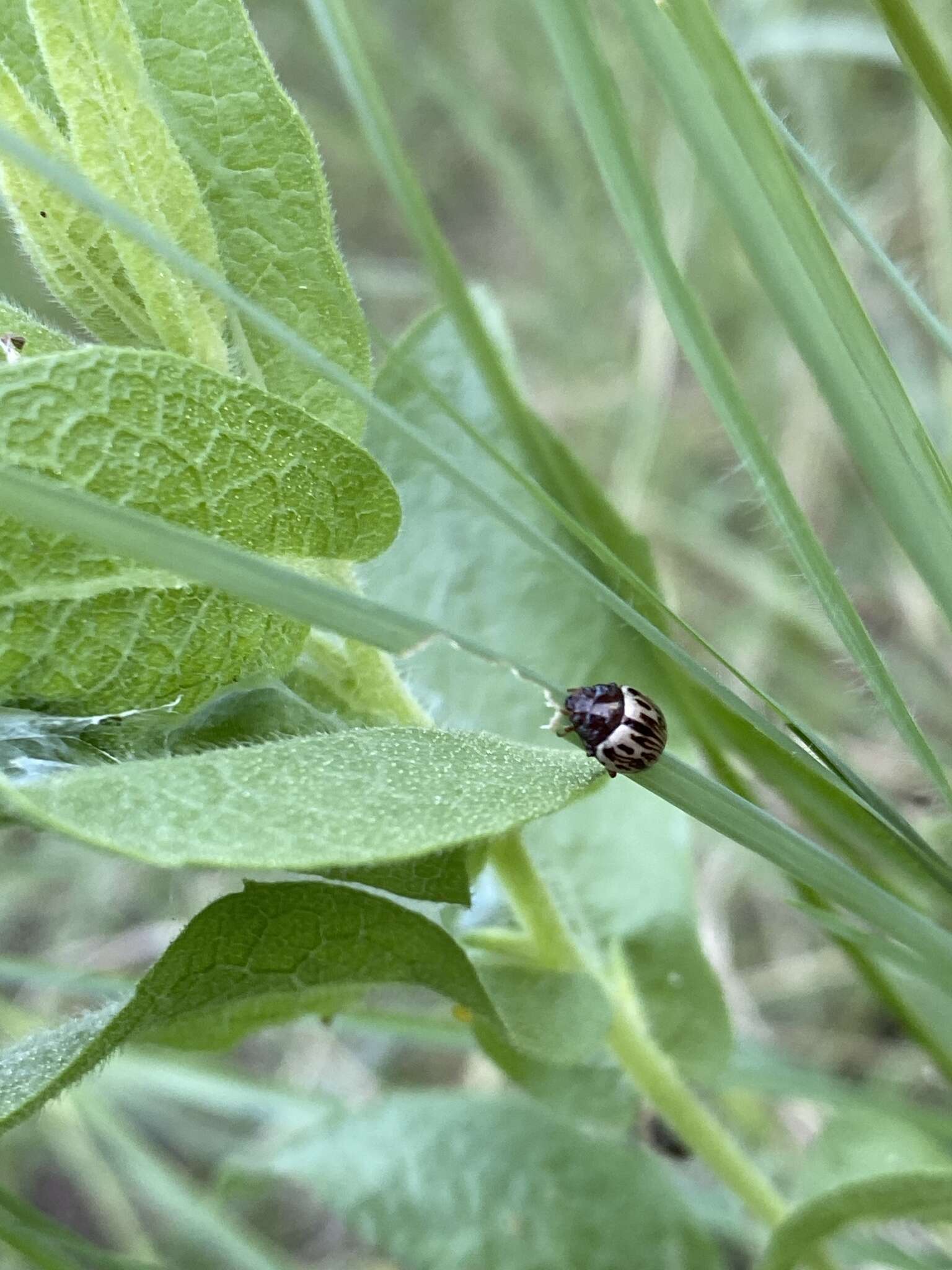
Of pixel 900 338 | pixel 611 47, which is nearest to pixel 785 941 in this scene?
pixel 900 338

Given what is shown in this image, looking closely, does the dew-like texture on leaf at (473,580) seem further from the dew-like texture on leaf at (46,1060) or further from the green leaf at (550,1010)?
the dew-like texture on leaf at (46,1060)

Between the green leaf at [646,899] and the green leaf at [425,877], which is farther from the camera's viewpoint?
the green leaf at [646,899]

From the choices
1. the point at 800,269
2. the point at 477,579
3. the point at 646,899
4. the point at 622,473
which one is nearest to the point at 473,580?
the point at 477,579

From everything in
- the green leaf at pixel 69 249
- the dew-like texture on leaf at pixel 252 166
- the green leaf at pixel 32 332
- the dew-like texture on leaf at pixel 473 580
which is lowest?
the dew-like texture on leaf at pixel 473 580

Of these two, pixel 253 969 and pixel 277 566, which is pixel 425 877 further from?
pixel 277 566

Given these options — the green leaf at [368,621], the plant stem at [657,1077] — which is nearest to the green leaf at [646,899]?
the plant stem at [657,1077]

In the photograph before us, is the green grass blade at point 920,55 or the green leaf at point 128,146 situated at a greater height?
the green grass blade at point 920,55

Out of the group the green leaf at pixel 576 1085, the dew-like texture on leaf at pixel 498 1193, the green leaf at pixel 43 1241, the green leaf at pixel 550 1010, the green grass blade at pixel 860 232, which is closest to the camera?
the green grass blade at pixel 860 232

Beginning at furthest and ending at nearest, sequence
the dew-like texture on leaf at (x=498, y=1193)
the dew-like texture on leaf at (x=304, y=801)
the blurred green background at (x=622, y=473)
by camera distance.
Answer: the blurred green background at (x=622, y=473)
the dew-like texture on leaf at (x=498, y=1193)
the dew-like texture on leaf at (x=304, y=801)

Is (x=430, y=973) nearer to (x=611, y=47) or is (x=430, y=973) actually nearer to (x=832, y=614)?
(x=832, y=614)
